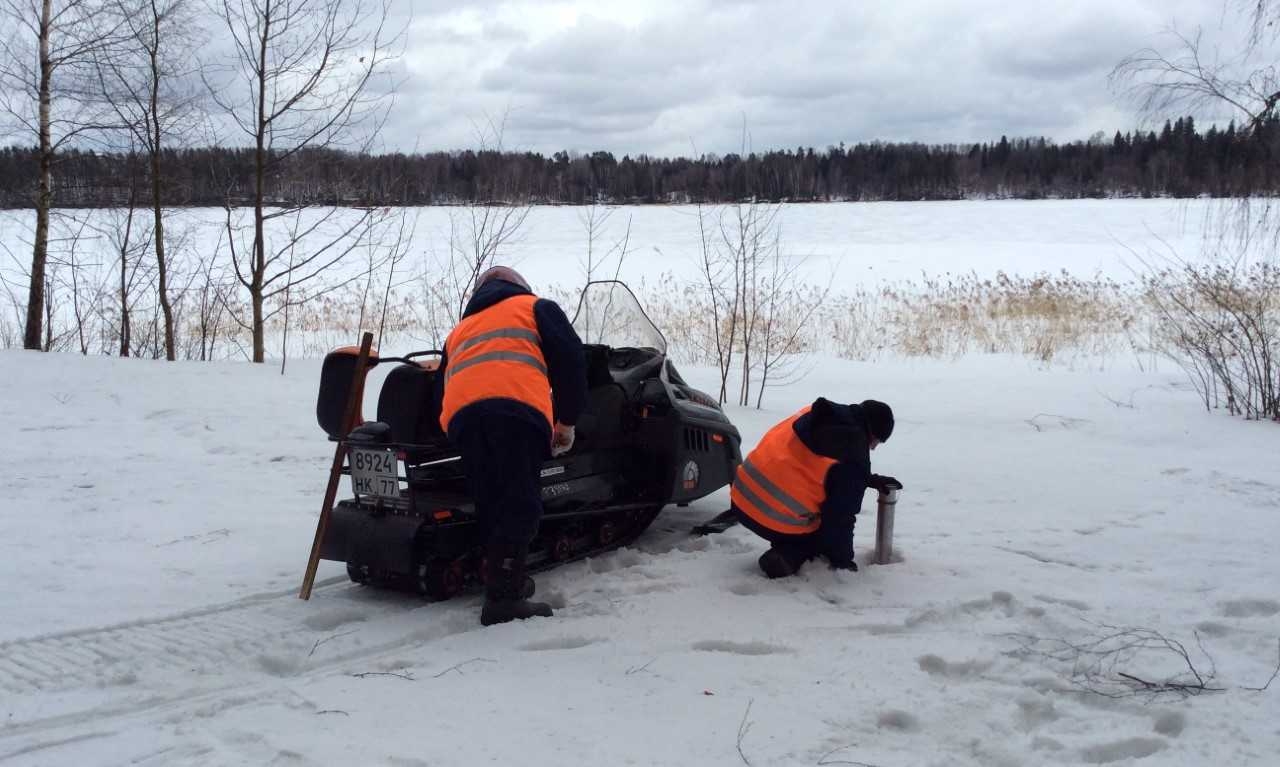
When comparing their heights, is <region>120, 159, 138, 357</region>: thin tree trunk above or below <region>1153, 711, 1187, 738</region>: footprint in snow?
above

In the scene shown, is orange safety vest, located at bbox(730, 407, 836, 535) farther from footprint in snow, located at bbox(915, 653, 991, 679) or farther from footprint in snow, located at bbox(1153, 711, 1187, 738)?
footprint in snow, located at bbox(1153, 711, 1187, 738)

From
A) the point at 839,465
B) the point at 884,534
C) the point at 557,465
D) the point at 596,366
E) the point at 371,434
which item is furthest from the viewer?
the point at 596,366

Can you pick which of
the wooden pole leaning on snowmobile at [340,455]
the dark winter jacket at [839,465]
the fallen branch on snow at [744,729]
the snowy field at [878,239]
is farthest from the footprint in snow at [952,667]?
the snowy field at [878,239]

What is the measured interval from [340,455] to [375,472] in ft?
0.63

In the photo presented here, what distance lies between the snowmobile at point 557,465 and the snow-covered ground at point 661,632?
0.65 feet

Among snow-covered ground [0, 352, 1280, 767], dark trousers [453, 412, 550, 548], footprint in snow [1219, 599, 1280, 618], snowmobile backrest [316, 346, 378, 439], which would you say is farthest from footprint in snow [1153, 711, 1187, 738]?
snowmobile backrest [316, 346, 378, 439]

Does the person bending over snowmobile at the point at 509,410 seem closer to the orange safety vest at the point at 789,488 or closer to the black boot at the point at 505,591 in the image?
the black boot at the point at 505,591

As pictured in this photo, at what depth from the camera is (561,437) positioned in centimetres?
437

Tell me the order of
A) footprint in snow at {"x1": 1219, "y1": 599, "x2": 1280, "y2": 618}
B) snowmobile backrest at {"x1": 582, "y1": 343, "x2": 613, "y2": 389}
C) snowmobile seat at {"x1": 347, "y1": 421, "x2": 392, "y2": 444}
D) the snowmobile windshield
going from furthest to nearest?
the snowmobile windshield, snowmobile backrest at {"x1": 582, "y1": 343, "x2": 613, "y2": 389}, snowmobile seat at {"x1": 347, "y1": 421, "x2": 392, "y2": 444}, footprint in snow at {"x1": 1219, "y1": 599, "x2": 1280, "y2": 618}

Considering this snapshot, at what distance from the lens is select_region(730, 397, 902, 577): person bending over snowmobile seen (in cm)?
453

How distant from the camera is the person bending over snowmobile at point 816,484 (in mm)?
4531

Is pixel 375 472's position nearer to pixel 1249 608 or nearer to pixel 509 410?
pixel 509 410

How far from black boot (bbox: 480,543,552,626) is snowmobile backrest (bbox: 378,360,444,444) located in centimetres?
74

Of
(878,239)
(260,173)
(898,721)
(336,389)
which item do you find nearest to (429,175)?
A: (260,173)
